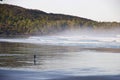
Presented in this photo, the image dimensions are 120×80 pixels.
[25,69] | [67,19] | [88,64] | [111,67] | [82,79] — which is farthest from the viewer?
[67,19]

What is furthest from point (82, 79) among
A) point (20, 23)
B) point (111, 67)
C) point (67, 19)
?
point (20, 23)

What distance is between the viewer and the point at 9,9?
152m

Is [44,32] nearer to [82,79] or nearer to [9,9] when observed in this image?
[9,9]

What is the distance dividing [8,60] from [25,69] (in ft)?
15.7

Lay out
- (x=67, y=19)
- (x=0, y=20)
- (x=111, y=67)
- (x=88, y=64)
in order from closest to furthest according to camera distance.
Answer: (x=111, y=67) → (x=88, y=64) → (x=67, y=19) → (x=0, y=20)

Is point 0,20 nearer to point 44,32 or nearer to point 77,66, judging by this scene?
point 44,32

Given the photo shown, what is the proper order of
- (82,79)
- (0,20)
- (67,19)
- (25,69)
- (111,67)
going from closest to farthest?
(82,79) < (25,69) < (111,67) < (67,19) < (0,20)

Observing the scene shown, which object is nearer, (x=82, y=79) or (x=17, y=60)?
(x=82, y=79)

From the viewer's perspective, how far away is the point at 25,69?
23.6m

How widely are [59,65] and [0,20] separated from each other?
127065 millimetres

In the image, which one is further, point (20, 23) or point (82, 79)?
point (20, 23)

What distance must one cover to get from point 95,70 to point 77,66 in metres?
2.21

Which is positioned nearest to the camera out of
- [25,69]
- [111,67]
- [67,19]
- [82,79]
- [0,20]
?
[82,79]

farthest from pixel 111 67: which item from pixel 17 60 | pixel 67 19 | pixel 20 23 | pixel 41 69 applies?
pixel 20 23
